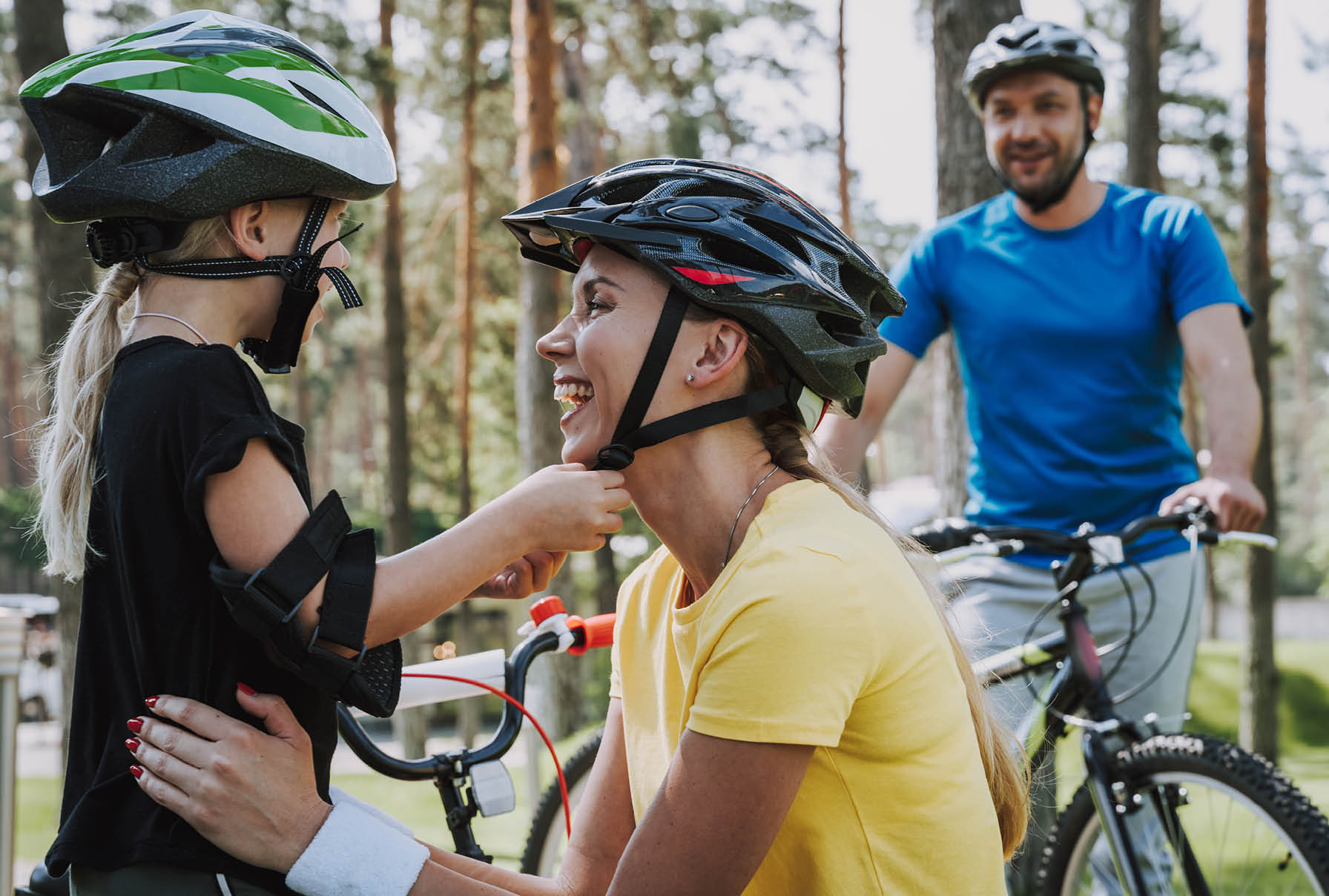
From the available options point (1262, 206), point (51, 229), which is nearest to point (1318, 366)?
point (1262, 206)

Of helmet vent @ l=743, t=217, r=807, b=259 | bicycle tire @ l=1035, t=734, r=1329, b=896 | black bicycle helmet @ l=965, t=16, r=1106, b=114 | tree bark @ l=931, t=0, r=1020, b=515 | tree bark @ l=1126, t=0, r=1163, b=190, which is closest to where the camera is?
helmet vent @ l=743, t=217, r=807, b=259

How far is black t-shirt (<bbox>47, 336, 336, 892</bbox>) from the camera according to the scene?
1.97 metres

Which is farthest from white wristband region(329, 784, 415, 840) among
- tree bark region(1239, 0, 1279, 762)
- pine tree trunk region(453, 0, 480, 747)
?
pine tree trunk region(453, 0, 480, 747)

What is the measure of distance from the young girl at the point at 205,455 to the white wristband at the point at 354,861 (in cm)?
14

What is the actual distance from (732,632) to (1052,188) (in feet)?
9.09

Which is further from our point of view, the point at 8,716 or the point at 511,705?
the point at 8,716

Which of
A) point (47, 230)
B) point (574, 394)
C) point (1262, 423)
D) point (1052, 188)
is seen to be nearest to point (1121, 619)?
point (1052, 188)

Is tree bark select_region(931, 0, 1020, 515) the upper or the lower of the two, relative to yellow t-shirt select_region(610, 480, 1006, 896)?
upper

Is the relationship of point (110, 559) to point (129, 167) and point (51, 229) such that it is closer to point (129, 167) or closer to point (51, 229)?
point (129, 167)

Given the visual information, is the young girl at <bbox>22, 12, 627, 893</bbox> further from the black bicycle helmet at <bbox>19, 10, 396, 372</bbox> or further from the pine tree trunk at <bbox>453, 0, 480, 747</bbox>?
the pine tree trunk at <bbox>453, 0, 480, 747</bbox>

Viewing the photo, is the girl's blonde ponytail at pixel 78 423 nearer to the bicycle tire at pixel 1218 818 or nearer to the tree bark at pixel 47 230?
the bicycle tire at pixel 1218 818

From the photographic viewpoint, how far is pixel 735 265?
213 centimetres

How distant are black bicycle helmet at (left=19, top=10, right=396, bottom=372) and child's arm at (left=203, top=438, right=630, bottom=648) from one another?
1.42 ft

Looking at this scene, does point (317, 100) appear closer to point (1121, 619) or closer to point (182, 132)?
point (182, 132)
